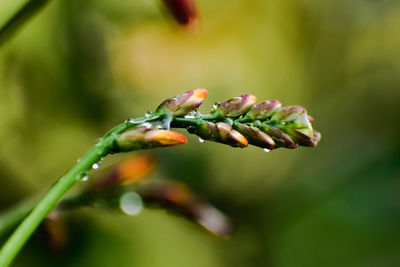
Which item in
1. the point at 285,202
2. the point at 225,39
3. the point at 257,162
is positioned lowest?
the point at 285,202

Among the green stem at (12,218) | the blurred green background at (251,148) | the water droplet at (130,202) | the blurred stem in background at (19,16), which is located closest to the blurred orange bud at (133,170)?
the water droplet at (130,202)

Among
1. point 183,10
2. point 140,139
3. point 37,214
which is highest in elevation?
point 183,10

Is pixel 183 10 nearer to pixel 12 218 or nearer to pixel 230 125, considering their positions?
pixel 230 125

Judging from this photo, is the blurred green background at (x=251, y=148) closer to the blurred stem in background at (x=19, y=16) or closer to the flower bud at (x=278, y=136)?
the blurred stem in background at (x=19, y=16)

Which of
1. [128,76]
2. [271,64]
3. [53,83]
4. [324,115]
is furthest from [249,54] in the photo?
[53,83]

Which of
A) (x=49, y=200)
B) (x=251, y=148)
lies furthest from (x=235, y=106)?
(x=251, y=148)

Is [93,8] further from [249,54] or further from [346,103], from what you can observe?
[346,103]
